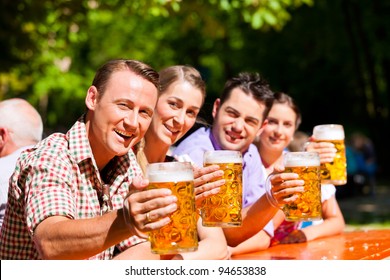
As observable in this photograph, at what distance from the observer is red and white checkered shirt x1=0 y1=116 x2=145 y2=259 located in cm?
231

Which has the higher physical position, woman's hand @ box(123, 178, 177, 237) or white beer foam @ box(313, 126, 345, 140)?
white beer foam @ box(313, 126, 345, 140)

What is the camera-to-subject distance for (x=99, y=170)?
8.67 feet

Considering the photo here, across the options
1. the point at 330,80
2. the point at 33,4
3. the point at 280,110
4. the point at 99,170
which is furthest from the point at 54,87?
the point at 99,170

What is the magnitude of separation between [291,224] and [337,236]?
343 mm

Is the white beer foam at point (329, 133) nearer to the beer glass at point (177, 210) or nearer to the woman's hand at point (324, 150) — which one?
the woman's hand at point (324, 150)

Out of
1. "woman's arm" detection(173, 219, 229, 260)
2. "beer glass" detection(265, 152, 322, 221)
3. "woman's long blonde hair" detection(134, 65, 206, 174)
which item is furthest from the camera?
"woman's long blonde hair" detection(134, 65, 206, 174)

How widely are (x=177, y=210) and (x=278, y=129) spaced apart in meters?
2.50

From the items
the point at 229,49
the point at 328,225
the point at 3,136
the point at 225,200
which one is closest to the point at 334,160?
the point at 328,225

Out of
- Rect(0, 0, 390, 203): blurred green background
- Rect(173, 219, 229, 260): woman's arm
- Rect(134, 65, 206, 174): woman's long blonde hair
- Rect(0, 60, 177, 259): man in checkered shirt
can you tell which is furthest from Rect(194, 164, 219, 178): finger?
Rect(0, 0, 390, 203): blurred green background

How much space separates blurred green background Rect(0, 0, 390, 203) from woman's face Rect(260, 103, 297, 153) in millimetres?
4495

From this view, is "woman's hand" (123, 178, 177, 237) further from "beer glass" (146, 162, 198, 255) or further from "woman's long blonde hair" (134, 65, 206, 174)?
"woman's long blonde hair" (134, 65, 206, 174)

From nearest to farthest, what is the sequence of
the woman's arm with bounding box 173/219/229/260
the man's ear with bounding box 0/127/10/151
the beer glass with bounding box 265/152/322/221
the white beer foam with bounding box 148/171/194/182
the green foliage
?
the white beer foam with bounding box 148/171/194/182
the beer glass with bounding box 265/152/322/221
the woman's arm with bounding box 173/219/229/260
the man's ear with bounding box 0/127/10/151
the green foliage

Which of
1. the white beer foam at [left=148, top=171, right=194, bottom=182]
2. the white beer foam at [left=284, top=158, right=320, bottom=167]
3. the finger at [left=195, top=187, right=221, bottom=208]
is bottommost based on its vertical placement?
the finger at [left=195, top=187, right=221, bottom=208]
